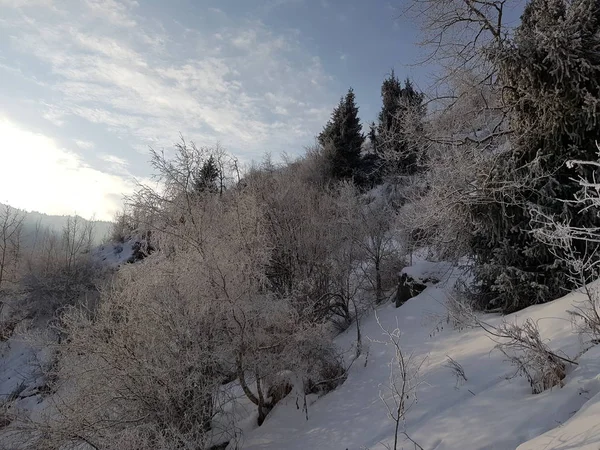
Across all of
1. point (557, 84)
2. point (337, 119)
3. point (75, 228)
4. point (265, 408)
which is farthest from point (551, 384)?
point (75, 228)

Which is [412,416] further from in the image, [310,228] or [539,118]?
[310,228]

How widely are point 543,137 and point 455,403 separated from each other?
5260 mm

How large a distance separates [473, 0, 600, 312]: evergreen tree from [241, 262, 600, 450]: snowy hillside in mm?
794

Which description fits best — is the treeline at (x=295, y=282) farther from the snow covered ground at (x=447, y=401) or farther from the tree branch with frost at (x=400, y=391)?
the tree branch with frost at (x=400, y=391)

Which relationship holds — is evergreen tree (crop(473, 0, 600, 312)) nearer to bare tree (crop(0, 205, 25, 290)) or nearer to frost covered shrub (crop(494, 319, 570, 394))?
frost covered shrub (crop(494, 319, 570, 394))

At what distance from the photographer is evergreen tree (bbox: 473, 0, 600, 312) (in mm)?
6762

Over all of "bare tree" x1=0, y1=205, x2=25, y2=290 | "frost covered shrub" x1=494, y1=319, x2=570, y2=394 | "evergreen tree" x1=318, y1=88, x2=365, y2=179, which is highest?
"evergreen tree" x1=318, y1=88, x2=365, y2=179

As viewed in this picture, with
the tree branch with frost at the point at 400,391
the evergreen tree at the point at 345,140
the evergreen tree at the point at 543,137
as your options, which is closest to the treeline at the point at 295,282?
the evergreen tree at the point at 543,137

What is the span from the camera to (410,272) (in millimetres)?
13547

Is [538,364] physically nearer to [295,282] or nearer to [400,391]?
[400,391]

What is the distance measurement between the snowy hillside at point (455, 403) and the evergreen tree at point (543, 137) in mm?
794

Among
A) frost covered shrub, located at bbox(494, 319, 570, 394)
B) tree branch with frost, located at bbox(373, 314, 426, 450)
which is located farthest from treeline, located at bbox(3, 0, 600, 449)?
tree branch with frost, located at bbox(373, 314, 426, 450)

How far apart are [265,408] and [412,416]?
503cm

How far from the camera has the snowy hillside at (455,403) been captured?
3.97m
